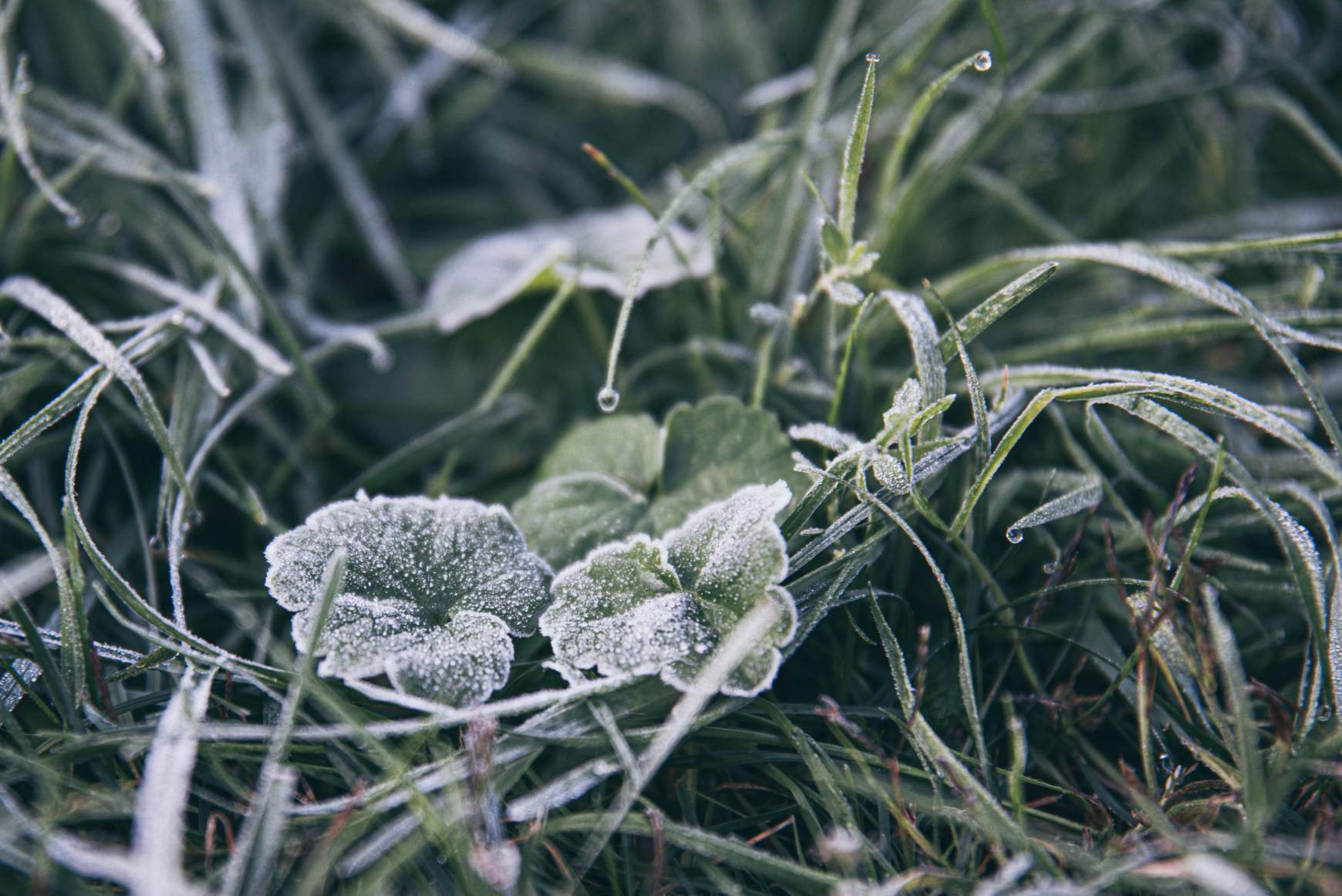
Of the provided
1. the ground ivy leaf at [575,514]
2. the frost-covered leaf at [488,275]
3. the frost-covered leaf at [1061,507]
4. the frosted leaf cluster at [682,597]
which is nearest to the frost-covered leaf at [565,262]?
the frost-covered leaf at [488,275]

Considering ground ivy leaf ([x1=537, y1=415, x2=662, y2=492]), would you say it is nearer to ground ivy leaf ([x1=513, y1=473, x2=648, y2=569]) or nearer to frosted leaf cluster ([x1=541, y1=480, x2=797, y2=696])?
ground ivy leaf ([x1=513, y1=473, x2=648, y2=569])

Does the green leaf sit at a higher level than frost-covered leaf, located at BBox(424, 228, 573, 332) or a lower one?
higher

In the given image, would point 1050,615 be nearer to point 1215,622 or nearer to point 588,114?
point 1215,622

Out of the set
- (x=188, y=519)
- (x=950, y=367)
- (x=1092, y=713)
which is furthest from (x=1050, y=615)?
(x=188, y=519)

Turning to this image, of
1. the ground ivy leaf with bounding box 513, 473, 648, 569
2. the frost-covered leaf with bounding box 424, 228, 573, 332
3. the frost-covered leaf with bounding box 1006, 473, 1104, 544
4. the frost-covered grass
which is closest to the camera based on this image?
the frost-covered grass

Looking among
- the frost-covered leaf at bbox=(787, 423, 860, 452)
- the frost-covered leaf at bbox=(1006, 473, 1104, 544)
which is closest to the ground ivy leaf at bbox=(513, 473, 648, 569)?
the frost-covered leaf at bbox=(787, 423, 860, 452)

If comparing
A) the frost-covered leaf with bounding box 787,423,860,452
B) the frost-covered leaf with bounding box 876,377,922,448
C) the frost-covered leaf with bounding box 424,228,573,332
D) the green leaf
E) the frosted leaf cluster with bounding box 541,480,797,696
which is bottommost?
the frosted leaf cluster with bounding box 541,480,797,696

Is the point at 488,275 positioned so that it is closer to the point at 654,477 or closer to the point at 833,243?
the point at 654,477

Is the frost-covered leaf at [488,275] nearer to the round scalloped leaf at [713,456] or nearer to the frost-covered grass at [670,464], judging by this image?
the frost-covered grass at [670,464]

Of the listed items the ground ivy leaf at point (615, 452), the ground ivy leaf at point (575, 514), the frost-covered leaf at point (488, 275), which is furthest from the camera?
the frost-covered leaf at point (488, 275)
